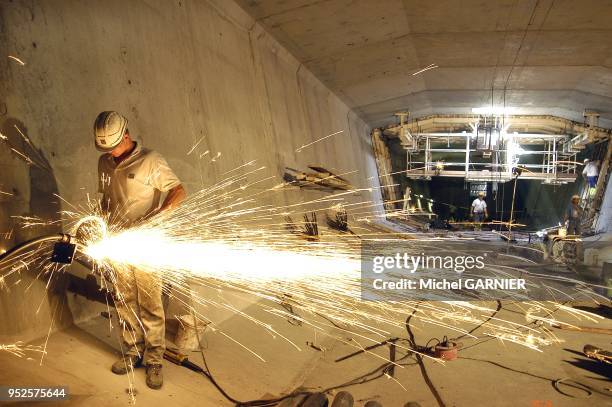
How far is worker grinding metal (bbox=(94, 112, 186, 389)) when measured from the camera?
2990 millimetres

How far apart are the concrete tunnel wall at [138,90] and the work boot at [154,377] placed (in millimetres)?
740

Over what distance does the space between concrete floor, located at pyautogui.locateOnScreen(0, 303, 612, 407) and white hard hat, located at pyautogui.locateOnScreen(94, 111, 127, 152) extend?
130cm

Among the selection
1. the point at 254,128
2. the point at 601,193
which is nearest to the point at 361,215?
the point at 254,128

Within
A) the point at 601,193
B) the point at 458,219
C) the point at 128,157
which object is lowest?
the point at 458,219

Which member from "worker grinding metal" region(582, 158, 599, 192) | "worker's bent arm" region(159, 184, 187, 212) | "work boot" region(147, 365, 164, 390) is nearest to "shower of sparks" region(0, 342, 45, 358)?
"work boot" region(147, 365, 164, 390)

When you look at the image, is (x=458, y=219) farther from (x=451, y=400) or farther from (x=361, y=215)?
(x=451, y=400)

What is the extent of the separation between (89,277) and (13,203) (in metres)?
0.73

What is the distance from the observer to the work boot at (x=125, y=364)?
9.64 feet

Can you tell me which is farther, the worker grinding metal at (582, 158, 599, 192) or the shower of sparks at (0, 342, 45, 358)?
the worker grinding metal at (582, 158, 599, 192)

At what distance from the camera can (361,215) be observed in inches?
449

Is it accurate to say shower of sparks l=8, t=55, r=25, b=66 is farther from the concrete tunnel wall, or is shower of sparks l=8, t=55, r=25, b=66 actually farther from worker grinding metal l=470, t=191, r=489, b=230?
worker grinding metal l=470, t=191, r=489, b=230

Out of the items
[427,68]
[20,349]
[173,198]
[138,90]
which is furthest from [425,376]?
[427,68]

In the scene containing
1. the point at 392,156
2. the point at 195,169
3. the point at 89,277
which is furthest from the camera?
the point at 392,156

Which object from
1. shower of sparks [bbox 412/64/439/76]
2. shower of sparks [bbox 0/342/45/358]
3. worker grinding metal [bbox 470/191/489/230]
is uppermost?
shower of sparks [bbox 412/64/439/76]
